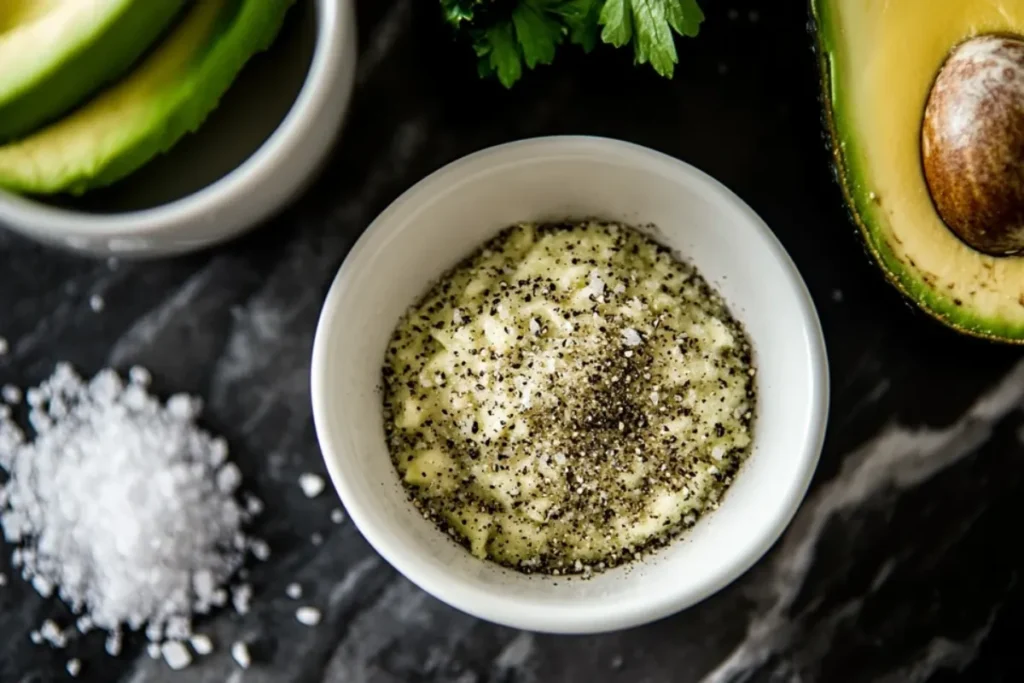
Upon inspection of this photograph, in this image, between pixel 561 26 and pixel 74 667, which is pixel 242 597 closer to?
pixel 74 667

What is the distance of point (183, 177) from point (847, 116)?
458 millimetres

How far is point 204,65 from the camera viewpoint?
0.64 m

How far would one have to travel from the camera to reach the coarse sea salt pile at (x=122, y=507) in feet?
3.10

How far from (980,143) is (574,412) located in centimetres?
35

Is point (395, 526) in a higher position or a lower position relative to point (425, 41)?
lower

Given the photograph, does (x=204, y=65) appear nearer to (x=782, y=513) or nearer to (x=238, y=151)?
(x=238, y=151)

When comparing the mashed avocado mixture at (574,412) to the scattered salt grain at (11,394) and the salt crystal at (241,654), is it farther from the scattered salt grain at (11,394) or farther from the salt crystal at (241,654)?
the scattered salt grain at (11,394)

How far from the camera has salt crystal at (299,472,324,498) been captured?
954 millimetres

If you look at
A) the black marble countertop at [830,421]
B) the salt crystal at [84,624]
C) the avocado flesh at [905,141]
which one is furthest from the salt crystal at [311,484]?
the avocado flesh at [905,141]

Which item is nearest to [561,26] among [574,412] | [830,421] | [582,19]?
[582,19]

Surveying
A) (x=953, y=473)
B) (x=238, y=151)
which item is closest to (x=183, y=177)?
(x=238, y=151)

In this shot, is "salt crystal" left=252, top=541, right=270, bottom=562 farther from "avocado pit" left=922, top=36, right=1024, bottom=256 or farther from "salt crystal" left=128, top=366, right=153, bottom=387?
"avocado pit" left=922, top=36, right=1024, bottom=256

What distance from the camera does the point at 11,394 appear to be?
977 mm

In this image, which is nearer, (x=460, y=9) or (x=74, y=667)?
(x=460, y=9)
